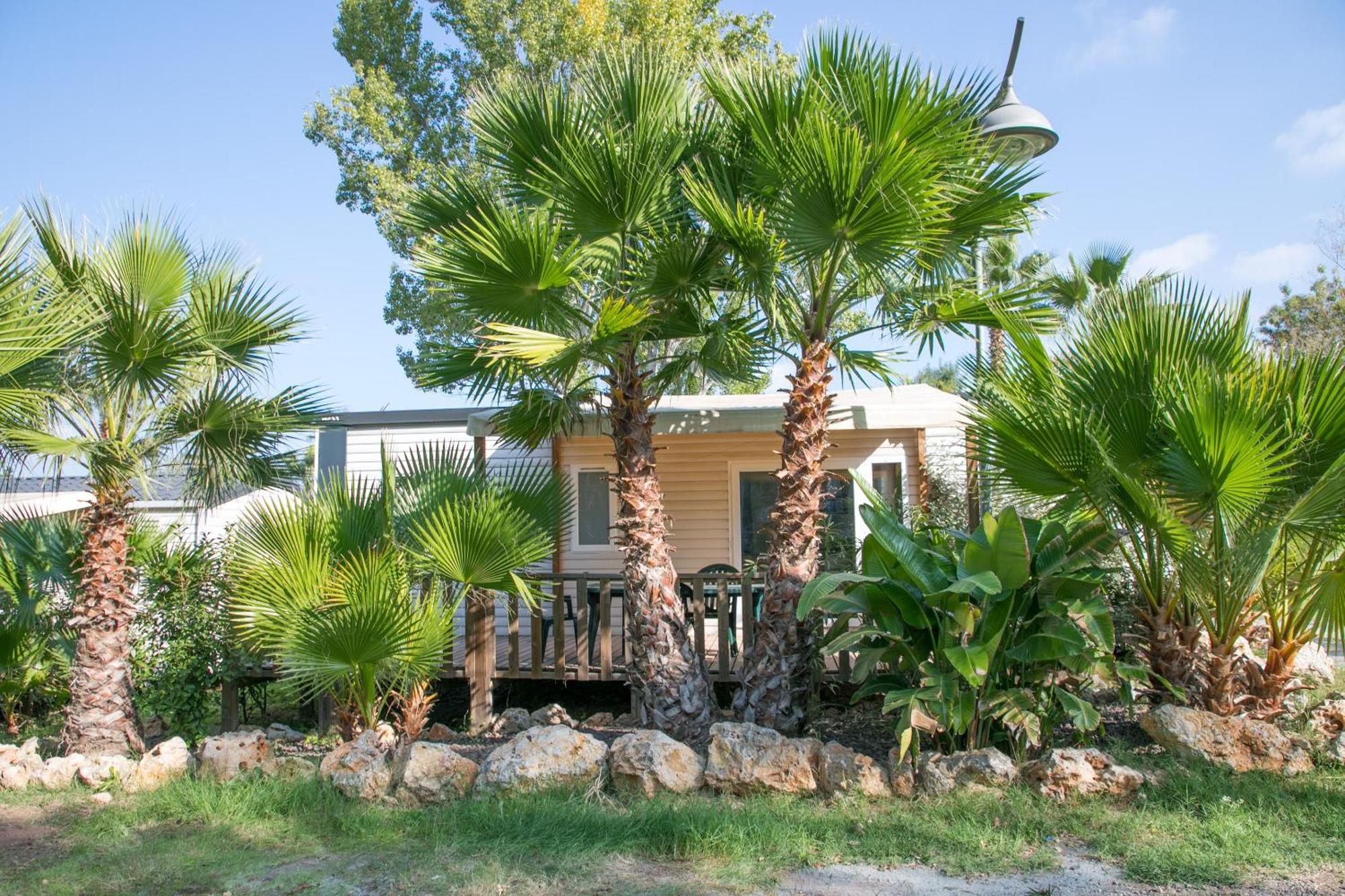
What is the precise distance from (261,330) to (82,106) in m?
7.05

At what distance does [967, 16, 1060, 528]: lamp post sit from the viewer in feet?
19.8

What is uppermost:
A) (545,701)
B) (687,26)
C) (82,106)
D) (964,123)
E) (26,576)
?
(687,26)

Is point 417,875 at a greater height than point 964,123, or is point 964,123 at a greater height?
point 964,123

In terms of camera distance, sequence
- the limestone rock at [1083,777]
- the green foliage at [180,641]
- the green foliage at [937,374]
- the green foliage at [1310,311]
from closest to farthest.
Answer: the limestone rock at [1083,777]
the green foliage at [180,641]
the green foliage at [1310,311]
the green foliage at [937,374]

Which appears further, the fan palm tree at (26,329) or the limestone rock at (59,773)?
the limestone rock at (59,773)

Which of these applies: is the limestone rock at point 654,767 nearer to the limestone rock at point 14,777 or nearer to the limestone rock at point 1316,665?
the limestone rock at point 14,777

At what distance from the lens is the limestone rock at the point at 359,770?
569 centimetres

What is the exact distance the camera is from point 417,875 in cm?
440

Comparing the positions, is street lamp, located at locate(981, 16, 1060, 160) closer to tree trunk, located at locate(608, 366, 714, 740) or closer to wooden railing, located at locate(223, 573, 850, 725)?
tree trunk, located at locate(608, 366, 714, 740)

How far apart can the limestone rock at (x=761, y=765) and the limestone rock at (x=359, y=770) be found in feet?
6.83

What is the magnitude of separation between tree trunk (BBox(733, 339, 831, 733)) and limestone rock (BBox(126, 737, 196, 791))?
389 centimetres

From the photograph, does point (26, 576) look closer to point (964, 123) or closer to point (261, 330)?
point (261, 330)

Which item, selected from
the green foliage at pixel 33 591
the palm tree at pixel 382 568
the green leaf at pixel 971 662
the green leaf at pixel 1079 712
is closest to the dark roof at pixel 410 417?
the green foliage at pixel 33 591

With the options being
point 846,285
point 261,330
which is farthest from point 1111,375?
point 261,330
